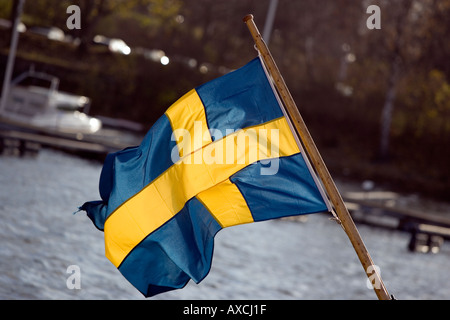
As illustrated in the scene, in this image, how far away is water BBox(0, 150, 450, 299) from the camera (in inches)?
507

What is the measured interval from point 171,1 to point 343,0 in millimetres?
10441

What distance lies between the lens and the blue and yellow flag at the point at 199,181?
277 inches

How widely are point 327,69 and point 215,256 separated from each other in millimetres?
41020

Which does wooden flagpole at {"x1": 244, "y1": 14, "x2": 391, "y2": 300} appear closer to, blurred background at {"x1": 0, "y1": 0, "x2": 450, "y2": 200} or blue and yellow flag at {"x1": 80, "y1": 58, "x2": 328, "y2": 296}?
blue and yellow flag at {"x1": 80, "y1": 58, "x2": 328, "y2": 296}

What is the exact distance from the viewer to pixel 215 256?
16.7 metres

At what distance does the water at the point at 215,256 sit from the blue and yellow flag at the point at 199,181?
4.66m

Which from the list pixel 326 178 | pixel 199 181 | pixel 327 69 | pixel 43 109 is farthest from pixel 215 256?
pixel 327 69

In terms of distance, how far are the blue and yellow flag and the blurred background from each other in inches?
1188

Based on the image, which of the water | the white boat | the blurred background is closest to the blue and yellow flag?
the water

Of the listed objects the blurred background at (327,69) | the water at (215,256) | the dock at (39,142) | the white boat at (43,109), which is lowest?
the water at (215,256)

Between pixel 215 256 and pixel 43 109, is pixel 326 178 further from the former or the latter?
pixel 43 109

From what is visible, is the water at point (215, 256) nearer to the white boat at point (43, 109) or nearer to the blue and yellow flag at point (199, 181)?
the white boat at point (43, 109)

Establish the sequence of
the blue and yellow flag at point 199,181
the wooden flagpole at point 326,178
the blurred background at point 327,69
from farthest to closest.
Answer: the blurred background at point 327,69, the blue and yellow flag at point 199,181, the wooden flagpole at point 326,178

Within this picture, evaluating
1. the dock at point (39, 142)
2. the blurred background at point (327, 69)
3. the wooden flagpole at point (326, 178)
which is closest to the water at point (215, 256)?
the dock at point (39, 142)
